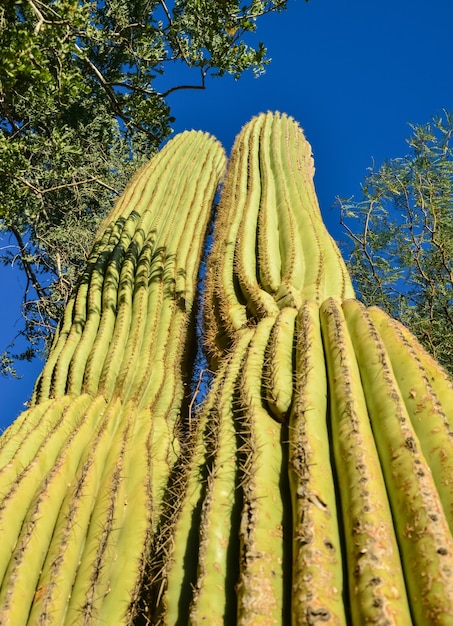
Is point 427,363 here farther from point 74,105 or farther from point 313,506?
point 74,105

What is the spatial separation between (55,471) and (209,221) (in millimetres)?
3336

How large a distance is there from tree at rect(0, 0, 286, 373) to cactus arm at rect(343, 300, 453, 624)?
10.5ft

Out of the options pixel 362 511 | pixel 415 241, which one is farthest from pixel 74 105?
pixel 362 511

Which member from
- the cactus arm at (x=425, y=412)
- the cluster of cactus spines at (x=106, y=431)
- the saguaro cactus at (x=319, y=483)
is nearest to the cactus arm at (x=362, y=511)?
the saguaro cactus at (x=319, y=483)

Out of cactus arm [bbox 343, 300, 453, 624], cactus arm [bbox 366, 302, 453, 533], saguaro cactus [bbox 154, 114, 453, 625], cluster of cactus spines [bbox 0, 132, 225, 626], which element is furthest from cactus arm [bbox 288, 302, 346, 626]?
cluster of cactus spines [bbox 0, 132, 225, 626]

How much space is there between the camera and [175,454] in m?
2.56

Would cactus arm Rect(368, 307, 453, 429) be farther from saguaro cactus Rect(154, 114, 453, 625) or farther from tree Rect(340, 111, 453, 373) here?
tree Rect(340, 111, 453, 373)

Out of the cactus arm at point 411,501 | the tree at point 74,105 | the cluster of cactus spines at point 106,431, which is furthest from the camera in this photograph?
the tree at point 74,105

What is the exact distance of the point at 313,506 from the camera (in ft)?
4.80

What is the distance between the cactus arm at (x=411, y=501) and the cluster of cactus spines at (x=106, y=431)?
941mm

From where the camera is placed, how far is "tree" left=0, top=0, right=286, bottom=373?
3.99 metres

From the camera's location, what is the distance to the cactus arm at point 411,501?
46.8 inches

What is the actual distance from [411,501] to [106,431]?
159 centimetres

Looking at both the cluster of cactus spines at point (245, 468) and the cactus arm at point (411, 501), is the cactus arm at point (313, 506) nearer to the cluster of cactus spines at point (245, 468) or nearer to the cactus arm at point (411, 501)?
the cluster of cactus spines at point (245, 468)
